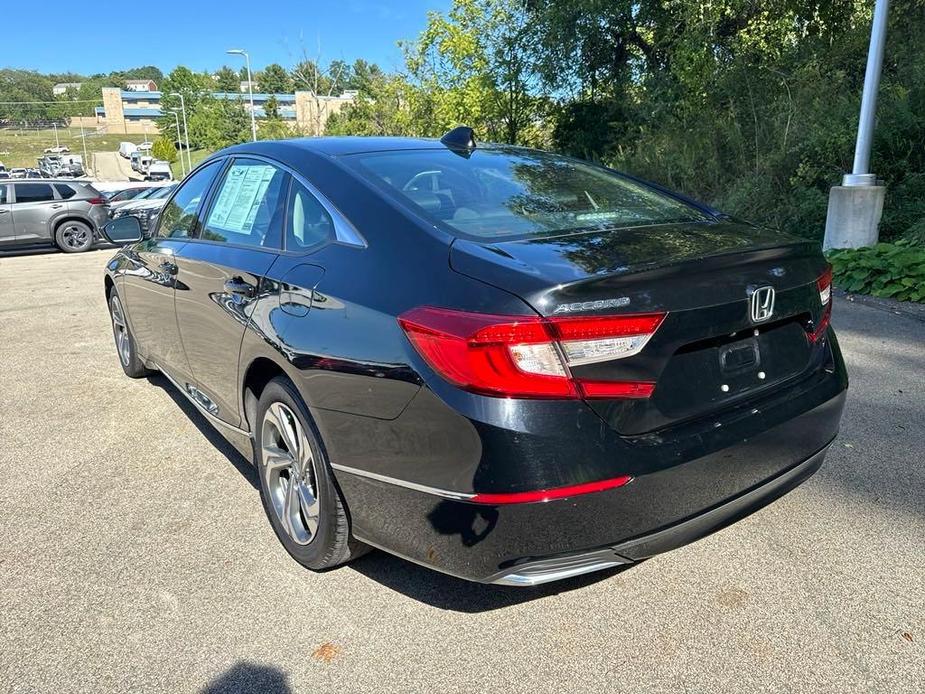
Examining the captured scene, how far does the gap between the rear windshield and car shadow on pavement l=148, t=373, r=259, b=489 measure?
1693mm

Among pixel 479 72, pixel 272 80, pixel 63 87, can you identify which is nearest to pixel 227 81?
pixel 272 80

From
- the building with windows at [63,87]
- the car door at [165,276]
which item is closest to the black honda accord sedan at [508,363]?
the car door at [165,276]

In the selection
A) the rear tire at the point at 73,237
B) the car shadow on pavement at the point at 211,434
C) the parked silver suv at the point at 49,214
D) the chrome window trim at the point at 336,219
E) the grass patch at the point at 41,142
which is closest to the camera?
the chrome window trim at the point at 336,219

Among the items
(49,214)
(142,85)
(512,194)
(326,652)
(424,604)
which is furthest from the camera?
(142,85)

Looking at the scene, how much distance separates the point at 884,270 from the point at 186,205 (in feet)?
22.0

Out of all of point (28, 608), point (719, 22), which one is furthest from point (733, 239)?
point (719, 22)

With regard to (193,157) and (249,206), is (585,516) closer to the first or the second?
(249,206)

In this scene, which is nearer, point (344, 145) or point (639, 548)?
point (639, 548)

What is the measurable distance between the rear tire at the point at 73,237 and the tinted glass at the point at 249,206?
14.0 metres

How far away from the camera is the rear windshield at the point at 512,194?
2.52 metres

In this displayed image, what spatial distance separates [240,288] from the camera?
2928mm

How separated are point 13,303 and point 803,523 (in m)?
9.20

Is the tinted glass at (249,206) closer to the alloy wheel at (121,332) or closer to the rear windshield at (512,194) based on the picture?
the rear windshield at (512,194)

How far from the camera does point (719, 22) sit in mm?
14508
